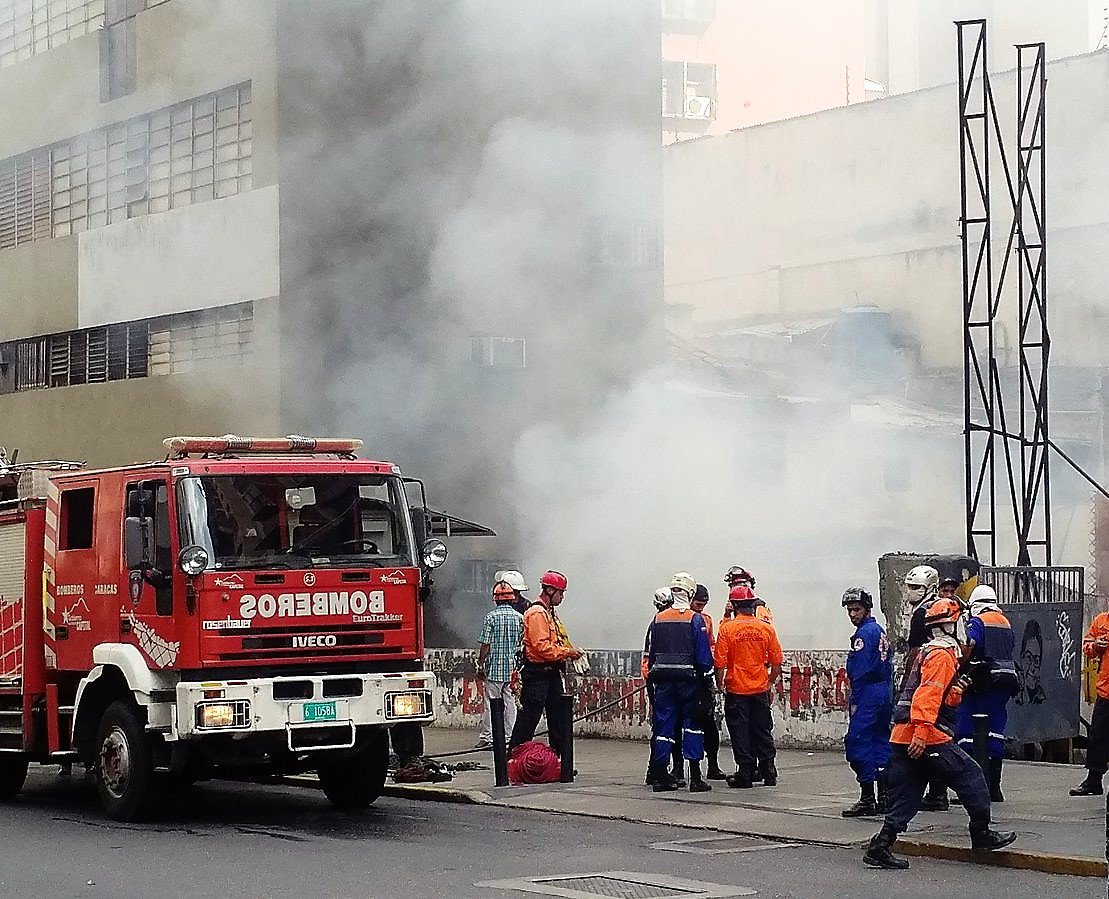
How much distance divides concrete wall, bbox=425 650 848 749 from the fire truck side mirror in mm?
5286

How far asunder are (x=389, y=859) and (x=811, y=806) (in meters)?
2.91

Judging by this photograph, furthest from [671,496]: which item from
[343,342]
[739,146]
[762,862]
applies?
[739,146]

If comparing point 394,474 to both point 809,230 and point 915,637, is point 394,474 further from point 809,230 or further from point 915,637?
point 809,230

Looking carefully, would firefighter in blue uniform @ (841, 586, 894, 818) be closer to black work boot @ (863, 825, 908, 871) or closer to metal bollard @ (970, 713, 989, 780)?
metal bollard @ (970, 713, 989, 780)

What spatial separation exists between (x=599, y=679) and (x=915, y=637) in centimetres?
579

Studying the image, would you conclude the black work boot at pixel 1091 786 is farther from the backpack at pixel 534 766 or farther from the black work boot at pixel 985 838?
the backpack at pixel 534 766

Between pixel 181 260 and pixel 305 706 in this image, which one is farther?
pixel 181 260

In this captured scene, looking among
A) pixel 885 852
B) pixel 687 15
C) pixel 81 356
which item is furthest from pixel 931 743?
pixel 687 15

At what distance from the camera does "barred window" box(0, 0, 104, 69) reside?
22.1 metres

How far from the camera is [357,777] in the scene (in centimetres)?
1070

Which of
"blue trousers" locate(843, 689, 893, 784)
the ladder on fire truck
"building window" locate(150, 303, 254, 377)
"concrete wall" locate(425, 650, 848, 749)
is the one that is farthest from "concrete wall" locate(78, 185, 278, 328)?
"blue trousers" locate(843, 689, 893, 784)

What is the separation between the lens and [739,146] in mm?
33812

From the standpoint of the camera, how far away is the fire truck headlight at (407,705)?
10078 millimetres

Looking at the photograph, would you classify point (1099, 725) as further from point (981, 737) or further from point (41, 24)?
point (41, 24)
